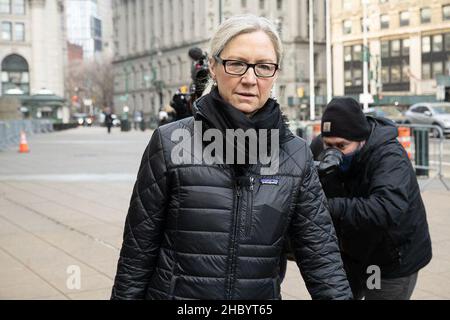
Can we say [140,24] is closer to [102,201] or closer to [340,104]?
[102,201]

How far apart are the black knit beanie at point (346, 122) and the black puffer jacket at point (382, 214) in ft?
0.29

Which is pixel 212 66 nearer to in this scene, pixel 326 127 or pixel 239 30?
pixel 239 30

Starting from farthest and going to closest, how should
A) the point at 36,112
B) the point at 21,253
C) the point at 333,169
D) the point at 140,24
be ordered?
1. the point at 140,24
2. the point at 36,112
3. the point at 21,253
4. the point at 333,169

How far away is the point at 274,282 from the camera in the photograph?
241 centimetres

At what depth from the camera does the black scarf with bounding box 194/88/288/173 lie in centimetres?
233

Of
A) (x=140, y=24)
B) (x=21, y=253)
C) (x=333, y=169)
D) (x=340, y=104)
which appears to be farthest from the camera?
(x=140, y=24)

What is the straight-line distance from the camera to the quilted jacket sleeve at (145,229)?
240cm

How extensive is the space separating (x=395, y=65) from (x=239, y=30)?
6243 centimetres

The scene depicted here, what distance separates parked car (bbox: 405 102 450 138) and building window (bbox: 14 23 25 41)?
181ft

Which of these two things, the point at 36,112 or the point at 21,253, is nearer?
the point at 21,253

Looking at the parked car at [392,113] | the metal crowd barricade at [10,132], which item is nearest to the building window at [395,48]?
the parked car at [392,113]

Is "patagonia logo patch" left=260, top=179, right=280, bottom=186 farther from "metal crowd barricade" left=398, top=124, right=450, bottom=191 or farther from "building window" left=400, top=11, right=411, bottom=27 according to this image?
"building window" left=400, top=11, right=411, bottom=27
